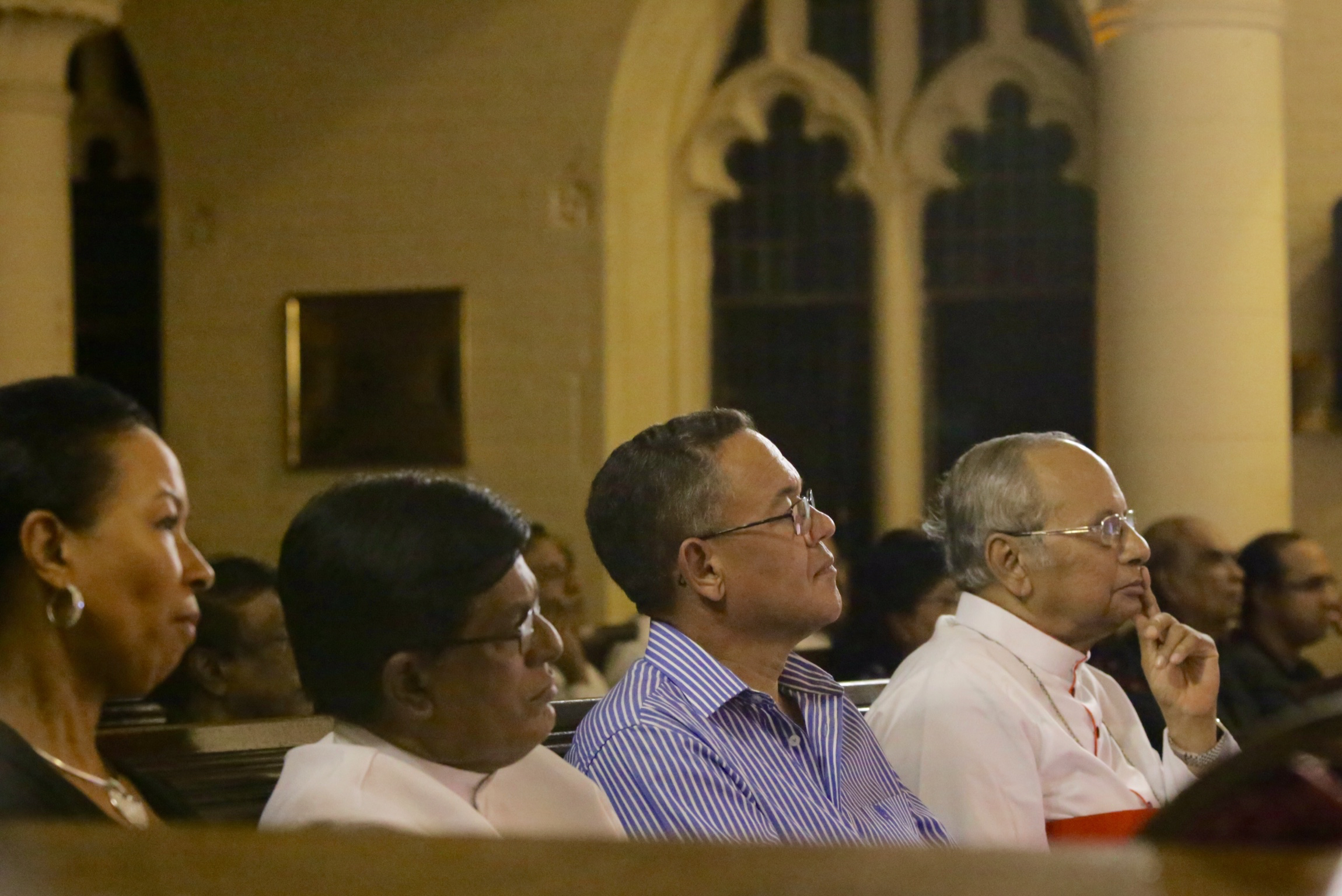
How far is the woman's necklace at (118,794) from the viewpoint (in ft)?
6.30

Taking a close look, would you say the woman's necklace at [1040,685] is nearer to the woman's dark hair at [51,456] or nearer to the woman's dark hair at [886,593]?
the woman's dark hair at [51,456]

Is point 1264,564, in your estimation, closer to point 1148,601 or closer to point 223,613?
point 1148,601

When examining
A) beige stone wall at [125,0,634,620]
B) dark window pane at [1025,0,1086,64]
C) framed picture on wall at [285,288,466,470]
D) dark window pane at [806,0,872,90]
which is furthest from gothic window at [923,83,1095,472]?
framed picture on wall at [285,288,466,470]

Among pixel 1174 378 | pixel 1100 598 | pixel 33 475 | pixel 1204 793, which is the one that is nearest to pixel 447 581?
pixel 33 475

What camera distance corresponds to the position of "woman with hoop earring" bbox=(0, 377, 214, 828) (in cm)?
188

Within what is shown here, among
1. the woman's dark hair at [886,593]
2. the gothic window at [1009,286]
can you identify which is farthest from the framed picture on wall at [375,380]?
the woman's dark hair at [886,593]

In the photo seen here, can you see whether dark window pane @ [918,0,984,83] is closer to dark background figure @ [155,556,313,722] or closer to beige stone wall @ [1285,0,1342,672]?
beige stone wall @ [1285,0,1342,672]

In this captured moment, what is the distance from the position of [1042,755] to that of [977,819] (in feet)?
0.62

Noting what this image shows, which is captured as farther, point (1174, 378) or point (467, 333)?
point (467, 333)

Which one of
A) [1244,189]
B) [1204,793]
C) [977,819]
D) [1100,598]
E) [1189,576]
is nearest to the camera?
[1204,793]

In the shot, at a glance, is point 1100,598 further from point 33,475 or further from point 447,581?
point 33,475

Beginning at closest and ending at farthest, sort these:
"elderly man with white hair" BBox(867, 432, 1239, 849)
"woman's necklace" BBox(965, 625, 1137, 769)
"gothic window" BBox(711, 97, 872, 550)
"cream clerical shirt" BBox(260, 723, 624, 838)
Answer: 1. "cream clerical shirt" BBox(260, 723, 624, 838)
2. "elderly man with white hair" BBox(867, 432, 1239, 849)
3. "woman's necklace" BBox(965, 625, 1137, 769)
4. "gothic window" BBox(711, 97, 872, 550)

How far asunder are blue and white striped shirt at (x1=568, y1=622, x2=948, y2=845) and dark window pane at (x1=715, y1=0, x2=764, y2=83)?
6.93 metres

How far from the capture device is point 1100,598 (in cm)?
309
